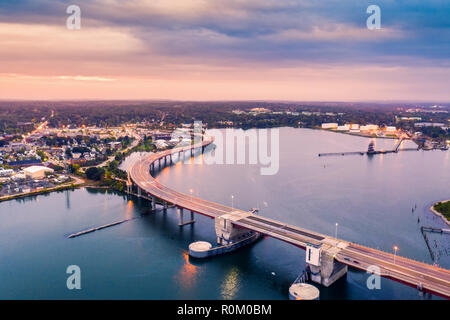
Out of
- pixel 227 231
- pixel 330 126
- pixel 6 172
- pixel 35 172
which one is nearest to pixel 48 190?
pixel 35 172

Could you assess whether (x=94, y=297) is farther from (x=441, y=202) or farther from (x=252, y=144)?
(x=252, y=144)

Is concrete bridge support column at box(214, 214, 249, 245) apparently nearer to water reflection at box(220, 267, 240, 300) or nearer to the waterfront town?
water reflection at box(220, 267, 240, 300)

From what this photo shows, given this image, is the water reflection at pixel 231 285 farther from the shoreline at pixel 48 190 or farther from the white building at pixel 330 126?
the white building at pixel 330 126

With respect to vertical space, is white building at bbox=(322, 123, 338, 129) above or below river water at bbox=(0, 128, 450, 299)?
above

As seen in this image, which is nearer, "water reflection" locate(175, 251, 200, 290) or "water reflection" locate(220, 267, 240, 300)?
"water reflection" locate(220, 267, 240, 300)

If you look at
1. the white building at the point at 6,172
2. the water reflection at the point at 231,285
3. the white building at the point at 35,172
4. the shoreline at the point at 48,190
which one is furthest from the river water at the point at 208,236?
the white building at the point at 6,172

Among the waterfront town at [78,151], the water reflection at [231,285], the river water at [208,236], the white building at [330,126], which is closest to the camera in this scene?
the water reflection at [231,285]

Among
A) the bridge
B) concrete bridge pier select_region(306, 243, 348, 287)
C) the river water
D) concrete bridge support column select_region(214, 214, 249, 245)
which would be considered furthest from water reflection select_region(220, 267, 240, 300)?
concrete bridge pier select_region(306, 243, 348, 287)
